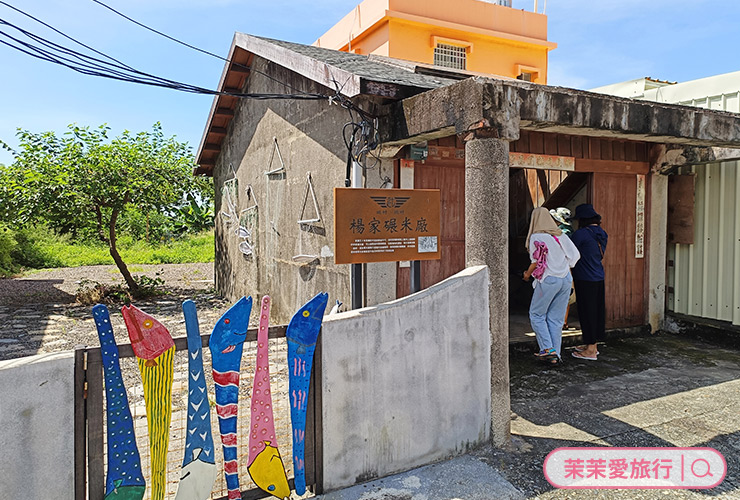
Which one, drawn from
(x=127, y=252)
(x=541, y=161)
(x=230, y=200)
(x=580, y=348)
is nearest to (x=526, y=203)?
(x=541, y=161)

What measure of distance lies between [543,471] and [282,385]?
108 inches

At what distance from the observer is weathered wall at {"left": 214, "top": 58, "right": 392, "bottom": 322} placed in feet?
22.2

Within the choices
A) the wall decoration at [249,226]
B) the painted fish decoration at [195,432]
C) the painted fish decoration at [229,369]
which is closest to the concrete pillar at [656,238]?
the wall decoration at [249,226]

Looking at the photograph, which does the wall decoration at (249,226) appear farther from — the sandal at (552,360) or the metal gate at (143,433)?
the sandal at (552,360)

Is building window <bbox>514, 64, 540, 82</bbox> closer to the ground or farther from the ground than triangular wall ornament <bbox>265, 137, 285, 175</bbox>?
farther from the ground

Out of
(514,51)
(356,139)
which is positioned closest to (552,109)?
(356,139)

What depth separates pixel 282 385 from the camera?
5559 mm

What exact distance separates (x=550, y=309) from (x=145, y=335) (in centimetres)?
459

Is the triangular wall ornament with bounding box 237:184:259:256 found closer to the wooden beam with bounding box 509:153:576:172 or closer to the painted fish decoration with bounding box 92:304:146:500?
the wooden beam with bounding box 509:153:576:172

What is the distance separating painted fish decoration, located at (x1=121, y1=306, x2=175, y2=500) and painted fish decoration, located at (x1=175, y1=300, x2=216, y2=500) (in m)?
0.12

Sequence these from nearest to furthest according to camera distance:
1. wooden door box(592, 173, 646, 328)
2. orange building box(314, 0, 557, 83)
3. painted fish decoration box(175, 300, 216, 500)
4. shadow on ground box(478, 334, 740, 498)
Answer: painted fish decoration box(175, 300, 216, 500)
shadow on ground box(478, 334, 740, 498)
wooden door box(592, 173, 646, 328)
orange building box(314, 0, 557, 83)

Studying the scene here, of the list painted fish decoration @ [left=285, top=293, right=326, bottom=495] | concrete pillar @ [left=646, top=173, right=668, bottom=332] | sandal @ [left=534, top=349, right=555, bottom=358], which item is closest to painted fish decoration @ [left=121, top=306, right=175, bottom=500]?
painted fish decoration @ [left=285, top=293, right=326, bottom=495]

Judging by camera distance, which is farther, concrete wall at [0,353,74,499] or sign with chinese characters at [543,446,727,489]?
sign with chinese characters at [543,446,727,489]

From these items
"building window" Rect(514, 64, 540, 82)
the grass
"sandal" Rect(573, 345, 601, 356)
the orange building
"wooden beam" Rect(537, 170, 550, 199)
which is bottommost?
"sandal" Rect(573, 345, 601, 356)
